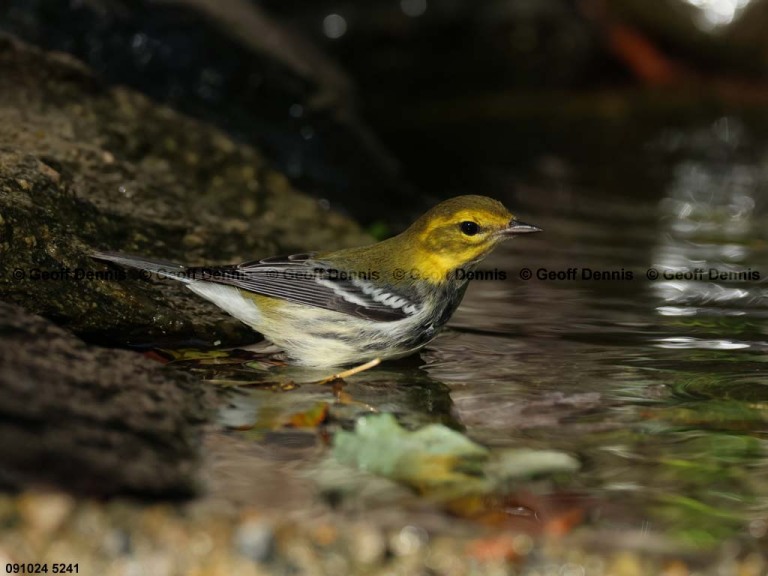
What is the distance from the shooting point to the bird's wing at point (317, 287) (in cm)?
→ 475

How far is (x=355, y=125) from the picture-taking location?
8.48 m

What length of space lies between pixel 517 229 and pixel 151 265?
1.85m

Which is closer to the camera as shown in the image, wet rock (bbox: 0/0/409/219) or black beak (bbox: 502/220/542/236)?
black beak (bbox: 502/220/542/236)

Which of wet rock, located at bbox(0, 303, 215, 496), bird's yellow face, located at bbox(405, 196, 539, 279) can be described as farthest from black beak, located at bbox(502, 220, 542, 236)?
wet rock, located at bbox(0, 303, 215, 496)

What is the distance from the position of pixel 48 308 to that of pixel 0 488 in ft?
5.91

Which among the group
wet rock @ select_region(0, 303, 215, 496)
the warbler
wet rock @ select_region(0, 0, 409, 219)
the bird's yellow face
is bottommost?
wet rock @ select_region(0, 303, 215, 496)

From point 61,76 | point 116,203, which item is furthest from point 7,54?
point 116,203

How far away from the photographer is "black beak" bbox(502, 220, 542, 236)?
497 cm

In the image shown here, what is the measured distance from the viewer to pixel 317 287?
4.88 m

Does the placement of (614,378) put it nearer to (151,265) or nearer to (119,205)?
(151,265)

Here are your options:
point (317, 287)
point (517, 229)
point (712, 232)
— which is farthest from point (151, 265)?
point (712, 232)

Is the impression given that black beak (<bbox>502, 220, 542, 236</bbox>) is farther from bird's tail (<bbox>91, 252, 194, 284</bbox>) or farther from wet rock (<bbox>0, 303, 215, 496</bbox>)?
wet rock (<bbox>0, 303, 215, 496</bbox>)

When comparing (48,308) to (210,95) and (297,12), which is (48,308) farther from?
(297,12)

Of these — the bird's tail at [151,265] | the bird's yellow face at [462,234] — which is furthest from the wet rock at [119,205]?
the bird's yellow face at [462,234]
